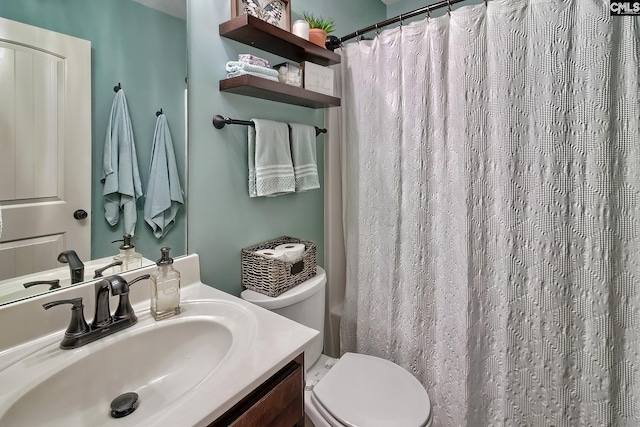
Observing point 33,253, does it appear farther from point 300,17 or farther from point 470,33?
point 470,33

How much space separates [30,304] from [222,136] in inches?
30.6

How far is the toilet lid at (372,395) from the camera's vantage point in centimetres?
110

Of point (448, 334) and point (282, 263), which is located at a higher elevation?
point (282, 263)

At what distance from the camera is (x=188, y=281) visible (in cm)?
116

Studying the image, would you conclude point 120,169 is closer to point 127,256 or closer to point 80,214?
point 80,214

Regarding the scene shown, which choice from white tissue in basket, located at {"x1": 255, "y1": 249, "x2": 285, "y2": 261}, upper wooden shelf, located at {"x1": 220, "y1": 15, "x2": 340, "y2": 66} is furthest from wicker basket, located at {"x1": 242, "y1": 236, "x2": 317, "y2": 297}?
upper wooden shelf, located at {"x1": 220, "y1": 15, "x2": 340, "y2": 66}

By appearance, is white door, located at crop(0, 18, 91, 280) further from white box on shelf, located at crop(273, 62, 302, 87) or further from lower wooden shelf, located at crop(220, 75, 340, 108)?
white box on shelf, located at crop(273, 62, 302, 87)

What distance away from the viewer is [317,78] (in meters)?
1.46

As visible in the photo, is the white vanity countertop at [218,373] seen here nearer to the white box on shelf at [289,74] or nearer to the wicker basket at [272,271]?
the wicker basket at [272,271]

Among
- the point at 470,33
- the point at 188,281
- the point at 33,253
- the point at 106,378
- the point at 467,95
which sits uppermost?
the point at 470,33

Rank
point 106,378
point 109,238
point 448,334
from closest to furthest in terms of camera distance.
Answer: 1. point 106,378
2. point 109,238
3. point 448,334

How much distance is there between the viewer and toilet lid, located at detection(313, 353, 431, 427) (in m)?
1.10

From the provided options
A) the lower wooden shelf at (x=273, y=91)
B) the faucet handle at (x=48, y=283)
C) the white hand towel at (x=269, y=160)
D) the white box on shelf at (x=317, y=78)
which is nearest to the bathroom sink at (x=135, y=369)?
the faucet handle at (x=48, y=283)

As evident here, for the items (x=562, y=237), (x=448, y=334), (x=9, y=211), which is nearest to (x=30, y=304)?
(x=9, y=211)
